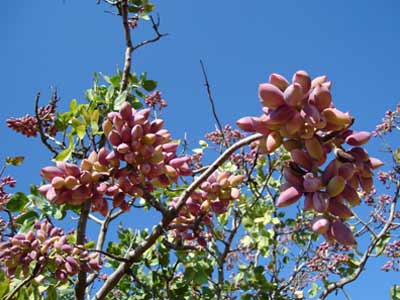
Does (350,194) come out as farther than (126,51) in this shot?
No

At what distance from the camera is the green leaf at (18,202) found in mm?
1525

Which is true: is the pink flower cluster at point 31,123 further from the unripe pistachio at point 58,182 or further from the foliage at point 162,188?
the unripe pistachio at point 58,182

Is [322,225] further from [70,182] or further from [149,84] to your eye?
[149,84]

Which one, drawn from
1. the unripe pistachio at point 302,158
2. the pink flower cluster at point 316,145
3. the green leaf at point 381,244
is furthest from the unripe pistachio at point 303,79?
the green leaf at point 381,244

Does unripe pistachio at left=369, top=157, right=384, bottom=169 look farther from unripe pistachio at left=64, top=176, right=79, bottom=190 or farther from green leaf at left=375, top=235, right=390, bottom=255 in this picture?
green leaf at left=375, top=235, right=390, bottom=255

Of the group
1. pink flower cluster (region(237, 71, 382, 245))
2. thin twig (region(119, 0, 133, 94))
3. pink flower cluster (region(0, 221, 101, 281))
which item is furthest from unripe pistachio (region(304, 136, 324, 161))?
thin twig (region(119, 0, 133, 94))

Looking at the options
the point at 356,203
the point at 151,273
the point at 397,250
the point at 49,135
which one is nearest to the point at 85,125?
the point at 49,135

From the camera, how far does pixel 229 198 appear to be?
4.22 ft

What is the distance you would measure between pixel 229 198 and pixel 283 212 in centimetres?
157

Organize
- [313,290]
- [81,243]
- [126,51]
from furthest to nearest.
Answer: [313,290] < [126,51] < [81,243]

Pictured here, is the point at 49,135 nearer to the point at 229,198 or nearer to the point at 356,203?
the point at 229,198

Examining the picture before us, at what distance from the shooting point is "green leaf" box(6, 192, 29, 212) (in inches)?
60.1

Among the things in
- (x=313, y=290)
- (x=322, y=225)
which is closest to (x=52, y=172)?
(x=322, y=225)

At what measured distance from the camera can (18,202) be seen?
1.53m
